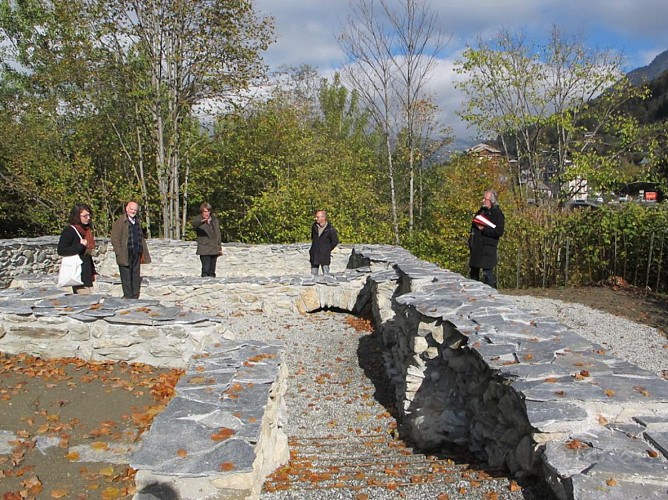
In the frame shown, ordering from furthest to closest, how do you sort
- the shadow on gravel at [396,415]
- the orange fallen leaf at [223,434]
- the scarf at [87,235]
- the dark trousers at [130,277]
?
the dark trousers at [130,277], the scarf at [87,235], the orange fallen leaf at [223,434], the shadow on gravel at [396,415]

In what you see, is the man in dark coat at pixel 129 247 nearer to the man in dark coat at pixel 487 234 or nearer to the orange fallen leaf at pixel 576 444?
the man in dark coat at pixel 487 234

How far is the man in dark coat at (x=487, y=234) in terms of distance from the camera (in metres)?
8.20

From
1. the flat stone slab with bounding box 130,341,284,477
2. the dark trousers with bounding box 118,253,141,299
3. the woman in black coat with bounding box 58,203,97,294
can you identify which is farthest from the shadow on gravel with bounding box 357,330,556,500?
the woman in black coat with bounding box 58,203,97,294

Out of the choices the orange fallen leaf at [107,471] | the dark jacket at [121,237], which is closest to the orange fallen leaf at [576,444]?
the orange fallen leaf at [107,471]

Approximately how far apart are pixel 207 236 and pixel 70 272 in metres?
3.44

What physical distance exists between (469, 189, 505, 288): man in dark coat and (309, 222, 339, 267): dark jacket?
2.86m

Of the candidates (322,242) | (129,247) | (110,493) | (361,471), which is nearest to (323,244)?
(322,242)

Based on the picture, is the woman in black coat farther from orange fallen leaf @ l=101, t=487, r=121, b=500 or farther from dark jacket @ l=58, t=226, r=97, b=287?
orange fallen leaf @ l=101, t=487, r=121, b=500

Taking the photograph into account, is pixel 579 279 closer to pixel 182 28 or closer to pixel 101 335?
pixel 101 335

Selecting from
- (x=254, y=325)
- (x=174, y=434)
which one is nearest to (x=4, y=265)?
(x=254, y=325)

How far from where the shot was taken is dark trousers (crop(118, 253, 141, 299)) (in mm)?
8307

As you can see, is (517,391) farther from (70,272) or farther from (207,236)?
(207,236)

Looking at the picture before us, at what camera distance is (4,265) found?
38.7 feet

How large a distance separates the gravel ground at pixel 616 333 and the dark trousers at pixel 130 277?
5313mm
